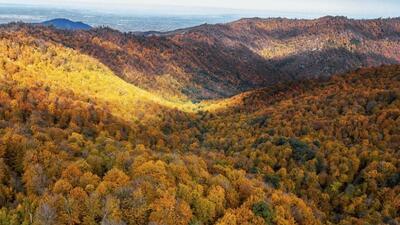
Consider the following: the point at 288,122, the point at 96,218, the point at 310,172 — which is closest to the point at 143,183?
the point at 96,218

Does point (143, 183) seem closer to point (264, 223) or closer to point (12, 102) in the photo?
point (264, 223)

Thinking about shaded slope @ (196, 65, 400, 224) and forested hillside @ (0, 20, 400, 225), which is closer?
forested hillside @ (0, 20, 400, 225)

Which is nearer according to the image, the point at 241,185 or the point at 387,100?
the point at 241,185

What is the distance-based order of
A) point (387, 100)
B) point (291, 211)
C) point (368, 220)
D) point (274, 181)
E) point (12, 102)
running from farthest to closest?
1. point (387, 100)
2. point (12, 102)
3. point (274, 181)
4. point (368, 220)
5. point (291, 211)

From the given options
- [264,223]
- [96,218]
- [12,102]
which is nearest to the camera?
[96,218]

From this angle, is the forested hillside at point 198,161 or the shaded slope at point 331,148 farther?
the shaded slope at point 331,148

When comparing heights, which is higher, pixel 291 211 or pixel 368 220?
pixel 291 211

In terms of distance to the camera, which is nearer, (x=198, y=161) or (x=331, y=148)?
(x=198, y=161)

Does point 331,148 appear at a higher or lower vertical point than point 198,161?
lower
